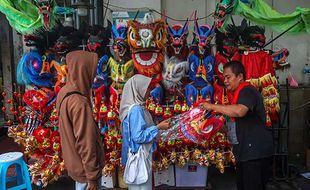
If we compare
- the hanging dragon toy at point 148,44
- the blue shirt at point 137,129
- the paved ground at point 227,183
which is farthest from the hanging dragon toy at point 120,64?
the paved ground at point 227,183

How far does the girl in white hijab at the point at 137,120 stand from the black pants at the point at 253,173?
724 mm

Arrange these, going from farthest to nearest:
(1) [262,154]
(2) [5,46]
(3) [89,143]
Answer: (2) [5,46] → (1) [262,154] → (3) [89,143]

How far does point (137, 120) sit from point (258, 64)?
1964 millimetres

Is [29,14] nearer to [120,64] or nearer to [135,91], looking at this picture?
[120,64]

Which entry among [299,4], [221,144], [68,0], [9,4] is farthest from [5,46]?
[299,4]

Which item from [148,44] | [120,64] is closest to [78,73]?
[148,44]

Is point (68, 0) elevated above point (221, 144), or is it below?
above

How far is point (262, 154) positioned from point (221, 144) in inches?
50.2

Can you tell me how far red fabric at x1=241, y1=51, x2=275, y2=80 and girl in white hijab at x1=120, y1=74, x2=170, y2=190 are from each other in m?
1.61

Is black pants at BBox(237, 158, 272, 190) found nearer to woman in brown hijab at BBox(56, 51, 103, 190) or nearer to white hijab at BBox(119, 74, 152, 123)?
white hijab at BBox(119, 74, 152, 123)

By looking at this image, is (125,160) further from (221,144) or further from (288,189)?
(288,189)

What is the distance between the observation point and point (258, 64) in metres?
3.62

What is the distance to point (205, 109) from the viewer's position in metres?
2.50

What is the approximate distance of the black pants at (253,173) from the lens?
2.47 metres
